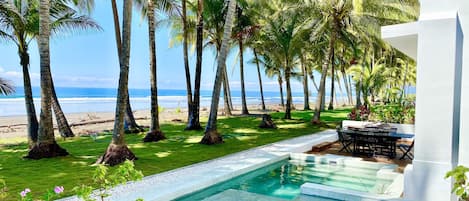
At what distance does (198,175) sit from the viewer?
6.72 m

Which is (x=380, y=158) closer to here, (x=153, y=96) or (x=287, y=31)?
(x=153, y=96)

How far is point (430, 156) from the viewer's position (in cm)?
467

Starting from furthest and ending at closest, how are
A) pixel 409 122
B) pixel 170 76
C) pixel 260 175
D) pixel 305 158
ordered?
pixel 170 76
pixel 409 122
pixel 305 158
pixel 260 175

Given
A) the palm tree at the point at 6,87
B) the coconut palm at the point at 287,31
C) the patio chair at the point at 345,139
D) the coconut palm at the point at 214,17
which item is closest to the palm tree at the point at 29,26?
the palm tree at the point at 6,87

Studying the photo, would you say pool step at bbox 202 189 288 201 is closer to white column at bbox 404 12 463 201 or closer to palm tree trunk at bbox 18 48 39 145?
white column at bbox 404 12 463 201

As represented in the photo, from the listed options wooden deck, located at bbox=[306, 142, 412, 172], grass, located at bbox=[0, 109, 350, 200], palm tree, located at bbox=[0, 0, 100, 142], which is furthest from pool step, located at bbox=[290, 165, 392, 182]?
palm tree, located at bbox=[0, 0, 100, 142]

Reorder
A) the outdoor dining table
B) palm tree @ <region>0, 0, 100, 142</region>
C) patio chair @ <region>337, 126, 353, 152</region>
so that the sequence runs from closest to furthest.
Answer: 1. the outdoor dining table
2. palm tree @ <region>0, 0, 100, 142</region>
3. patio chair @ <region>337, 126, 353, 152</region>

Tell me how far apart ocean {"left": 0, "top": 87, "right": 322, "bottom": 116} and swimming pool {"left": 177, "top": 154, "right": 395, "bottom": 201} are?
88.5 feet

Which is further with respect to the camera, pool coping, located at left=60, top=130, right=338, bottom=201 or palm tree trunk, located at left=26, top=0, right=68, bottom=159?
palm tree trunk, located at left=26, top=0, right=68, bottom=159

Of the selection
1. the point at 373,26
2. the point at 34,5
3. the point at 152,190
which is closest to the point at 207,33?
the point at 373,26

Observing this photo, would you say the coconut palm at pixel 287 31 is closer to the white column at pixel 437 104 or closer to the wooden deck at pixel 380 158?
the wooden deck at pixel 380 158

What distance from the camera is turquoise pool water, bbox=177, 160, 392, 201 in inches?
252

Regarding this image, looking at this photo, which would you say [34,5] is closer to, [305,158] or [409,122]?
[305,158]

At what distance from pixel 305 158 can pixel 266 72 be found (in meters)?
25.3
